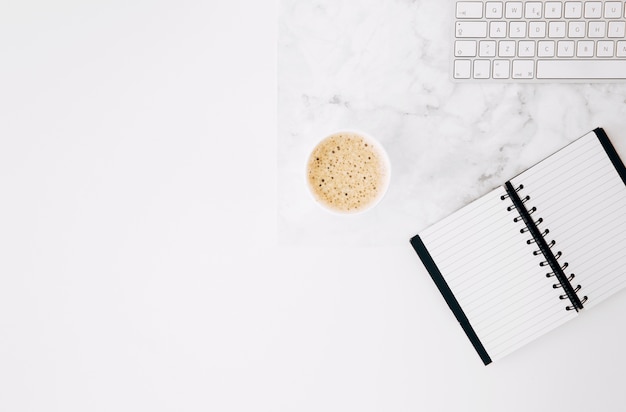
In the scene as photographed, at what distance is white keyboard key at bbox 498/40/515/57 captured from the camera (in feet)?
2.51

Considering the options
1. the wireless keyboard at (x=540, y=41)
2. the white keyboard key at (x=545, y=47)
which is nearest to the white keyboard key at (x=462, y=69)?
the wireless keyboard at (x=540, y=41)

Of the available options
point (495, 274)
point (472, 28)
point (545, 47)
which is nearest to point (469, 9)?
point (472, 28)

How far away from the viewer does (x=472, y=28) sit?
0.76 metres

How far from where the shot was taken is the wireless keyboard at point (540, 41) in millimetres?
762

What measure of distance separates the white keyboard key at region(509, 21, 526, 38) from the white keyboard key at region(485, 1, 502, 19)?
2 cm

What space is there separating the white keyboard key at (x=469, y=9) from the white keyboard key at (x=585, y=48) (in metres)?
0.16

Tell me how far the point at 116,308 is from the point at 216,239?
0.21 metres

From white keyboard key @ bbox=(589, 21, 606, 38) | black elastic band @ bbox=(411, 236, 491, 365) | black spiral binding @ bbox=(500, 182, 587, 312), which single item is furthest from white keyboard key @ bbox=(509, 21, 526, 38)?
black elastic band @ bbox=(411, 236, 491, 365)

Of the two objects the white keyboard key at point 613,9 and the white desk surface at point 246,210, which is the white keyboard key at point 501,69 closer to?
the white desk surface at point 246,210

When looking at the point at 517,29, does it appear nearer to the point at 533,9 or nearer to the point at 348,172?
the point at 533,9

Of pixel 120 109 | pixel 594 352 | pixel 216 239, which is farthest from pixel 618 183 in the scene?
pixel 120 109

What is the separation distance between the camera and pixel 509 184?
79 cm

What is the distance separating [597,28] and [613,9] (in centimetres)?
3

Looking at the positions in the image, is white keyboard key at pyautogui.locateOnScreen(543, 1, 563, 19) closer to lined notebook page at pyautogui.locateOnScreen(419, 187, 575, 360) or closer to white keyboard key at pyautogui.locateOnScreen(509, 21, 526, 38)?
white keyboard key at pyautogui.locateOnScreen(509, 21, 526, 38)
